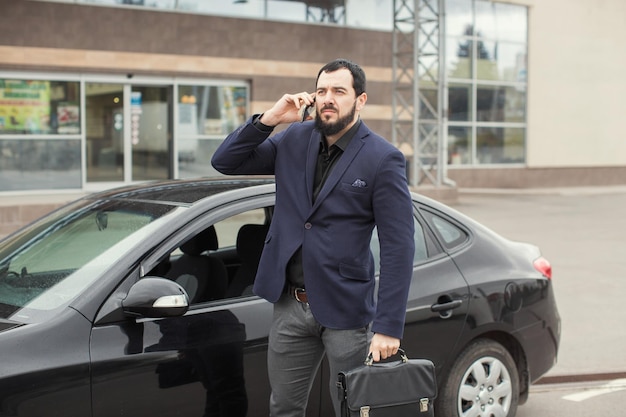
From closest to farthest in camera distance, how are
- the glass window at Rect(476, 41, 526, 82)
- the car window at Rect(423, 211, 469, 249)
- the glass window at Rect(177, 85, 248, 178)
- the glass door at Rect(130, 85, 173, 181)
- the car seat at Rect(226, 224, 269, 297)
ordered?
the car seat at Rect(226, 224, 269, 297) → the car window at Rect(423, 211, 469, 249) → the glass door at Rect(130, 85, 173, 181) → the glass window at Rect(177, 85, 248, 178) → the glass window at Rect(476, 41, 526, 82)

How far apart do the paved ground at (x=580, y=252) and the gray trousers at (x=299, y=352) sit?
328cm

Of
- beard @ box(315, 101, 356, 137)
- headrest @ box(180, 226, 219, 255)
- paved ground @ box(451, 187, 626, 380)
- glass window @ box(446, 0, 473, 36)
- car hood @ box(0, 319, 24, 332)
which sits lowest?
paved ground @ box(451, 187, 626, 380)

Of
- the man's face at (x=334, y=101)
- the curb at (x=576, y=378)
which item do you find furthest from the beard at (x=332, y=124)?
the curb at (x=576, y=378)

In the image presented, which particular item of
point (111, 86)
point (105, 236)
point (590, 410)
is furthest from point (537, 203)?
point (105, 236)

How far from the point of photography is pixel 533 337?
4.70m

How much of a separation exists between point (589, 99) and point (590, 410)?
2239 cm

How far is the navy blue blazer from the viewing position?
3.11 meters

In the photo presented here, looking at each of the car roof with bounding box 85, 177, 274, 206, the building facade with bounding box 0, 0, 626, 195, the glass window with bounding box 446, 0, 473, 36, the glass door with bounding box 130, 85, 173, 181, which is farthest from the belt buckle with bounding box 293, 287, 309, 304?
the glass window with bounding box 446, 0, 473, 36

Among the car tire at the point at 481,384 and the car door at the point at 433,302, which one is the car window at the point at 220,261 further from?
the car tire at the point at 481,384

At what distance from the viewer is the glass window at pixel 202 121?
18250 mm

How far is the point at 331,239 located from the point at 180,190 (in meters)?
1.22

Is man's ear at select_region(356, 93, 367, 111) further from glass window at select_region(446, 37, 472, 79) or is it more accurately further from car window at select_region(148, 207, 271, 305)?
glass window at select_region(446, 37, 472, 79)

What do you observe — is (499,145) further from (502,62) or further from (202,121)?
(202,121)

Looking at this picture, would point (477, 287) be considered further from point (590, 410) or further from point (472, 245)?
point (590, 410)
